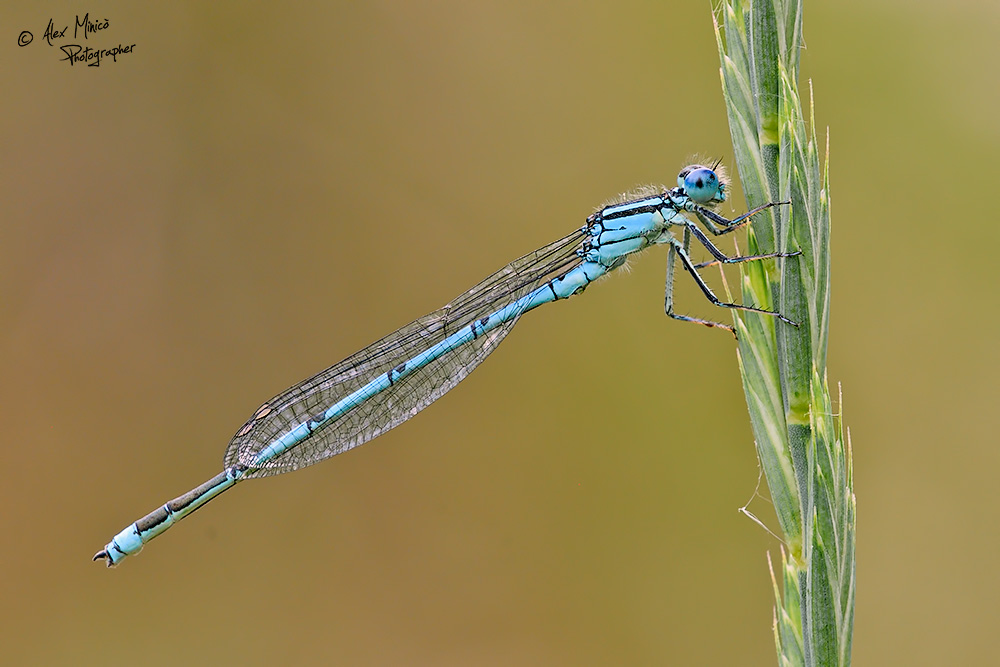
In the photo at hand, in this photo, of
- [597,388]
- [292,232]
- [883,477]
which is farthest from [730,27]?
[292,232]

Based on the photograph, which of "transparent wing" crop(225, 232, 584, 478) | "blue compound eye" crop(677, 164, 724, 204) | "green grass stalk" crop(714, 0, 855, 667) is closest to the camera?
"green grass stalk" crop(714, 0, 855, 667)

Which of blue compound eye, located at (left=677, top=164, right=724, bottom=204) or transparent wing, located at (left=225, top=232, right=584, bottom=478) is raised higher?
transparent wing, located at (left=225, top=232, right=584, bottom=478)

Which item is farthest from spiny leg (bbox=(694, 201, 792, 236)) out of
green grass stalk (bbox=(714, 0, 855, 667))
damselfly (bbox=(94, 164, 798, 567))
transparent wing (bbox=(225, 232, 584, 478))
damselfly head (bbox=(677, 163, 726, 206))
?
transparent wing (bbox=(225, 232, 584, 478))

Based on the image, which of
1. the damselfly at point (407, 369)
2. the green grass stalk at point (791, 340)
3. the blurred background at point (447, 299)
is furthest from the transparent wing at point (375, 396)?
the green grass stalk at point (791, 340)

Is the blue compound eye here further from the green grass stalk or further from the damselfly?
the green grass stalk

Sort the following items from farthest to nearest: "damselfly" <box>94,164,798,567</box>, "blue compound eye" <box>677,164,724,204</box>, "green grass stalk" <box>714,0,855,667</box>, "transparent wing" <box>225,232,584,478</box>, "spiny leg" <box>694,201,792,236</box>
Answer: "transparent wing" <box>225,232,584,478</box>
"damselfly" <box>94,164,798,567</box>
"blue compound eye" <box>677,164,724,204</box>
"spiny leg" <box>694,201,792,236</box>
"green grass stalk" <box>714,0,855,667</box>

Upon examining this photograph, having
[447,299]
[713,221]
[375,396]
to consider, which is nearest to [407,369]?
[375,396]

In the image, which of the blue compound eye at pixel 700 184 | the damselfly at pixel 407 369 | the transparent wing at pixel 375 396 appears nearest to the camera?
the blue compound eye at pixel 700 184

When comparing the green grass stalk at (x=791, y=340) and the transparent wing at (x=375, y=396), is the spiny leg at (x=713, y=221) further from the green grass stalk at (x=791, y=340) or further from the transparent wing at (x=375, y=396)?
the transparent wing at (x=375, y=396)
